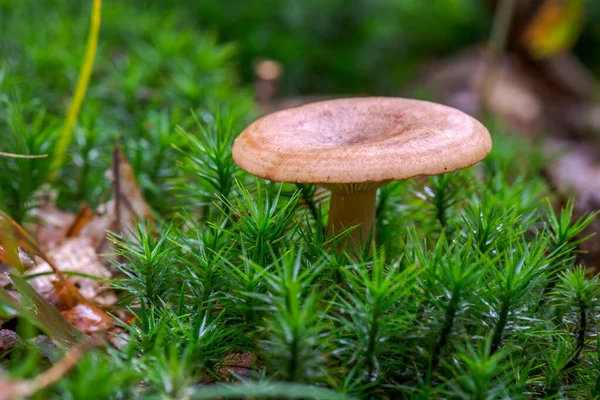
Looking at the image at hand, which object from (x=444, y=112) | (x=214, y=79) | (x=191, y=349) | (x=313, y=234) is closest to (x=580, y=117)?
(x=214, y=79)

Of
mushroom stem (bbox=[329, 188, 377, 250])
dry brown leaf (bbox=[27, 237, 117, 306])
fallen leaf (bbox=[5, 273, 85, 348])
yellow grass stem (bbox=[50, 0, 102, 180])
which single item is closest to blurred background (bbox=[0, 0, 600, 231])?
yellow grass stem (bbox=[50, 0, 102, 180])

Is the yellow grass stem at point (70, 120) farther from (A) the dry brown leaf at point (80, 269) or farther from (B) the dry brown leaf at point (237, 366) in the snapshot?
(B) the dry brown leaf at point (237, 366)

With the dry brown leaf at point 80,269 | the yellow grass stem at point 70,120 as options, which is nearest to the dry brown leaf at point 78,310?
the dry brown leaf at point 80,269

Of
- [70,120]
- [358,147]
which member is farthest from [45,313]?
[70,120]

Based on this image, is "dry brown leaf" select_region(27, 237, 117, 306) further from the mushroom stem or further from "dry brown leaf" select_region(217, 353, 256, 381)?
the mushroom stem

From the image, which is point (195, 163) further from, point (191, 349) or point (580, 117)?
point (580, 117)

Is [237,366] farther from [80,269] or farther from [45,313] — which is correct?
[80,269]

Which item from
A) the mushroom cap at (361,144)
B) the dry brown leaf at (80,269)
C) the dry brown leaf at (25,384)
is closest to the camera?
the dry brown leaf at (25,384)
